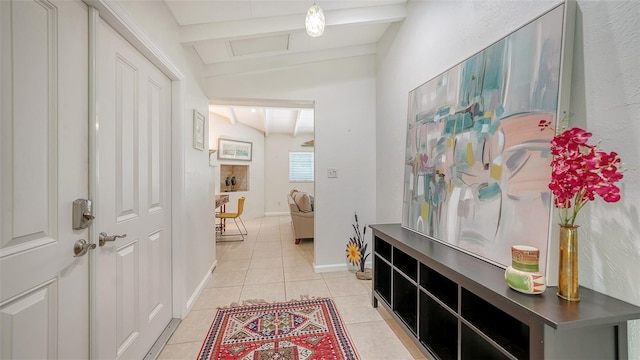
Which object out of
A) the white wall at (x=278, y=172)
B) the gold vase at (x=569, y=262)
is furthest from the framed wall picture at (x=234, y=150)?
the gold vase at (x=569, y=262)

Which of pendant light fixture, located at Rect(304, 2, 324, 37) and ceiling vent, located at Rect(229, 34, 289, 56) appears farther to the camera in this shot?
ceiling vent, located at Rect(229, 34, 289, 56)

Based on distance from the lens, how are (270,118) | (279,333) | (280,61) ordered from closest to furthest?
(279,333) → (280,61) → (270,118)

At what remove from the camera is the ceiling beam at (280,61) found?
105 inches

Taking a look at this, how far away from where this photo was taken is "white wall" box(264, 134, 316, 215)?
7.50 m

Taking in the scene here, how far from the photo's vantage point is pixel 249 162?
22.8 ft

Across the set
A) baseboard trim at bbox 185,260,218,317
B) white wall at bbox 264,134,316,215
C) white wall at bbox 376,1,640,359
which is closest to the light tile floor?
baseboard trim at bbox 185,260,218,317

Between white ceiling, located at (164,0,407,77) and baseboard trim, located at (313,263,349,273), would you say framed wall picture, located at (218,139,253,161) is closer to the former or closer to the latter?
white ceiling, located at (164,0,407,77)

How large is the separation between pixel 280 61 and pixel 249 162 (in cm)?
453

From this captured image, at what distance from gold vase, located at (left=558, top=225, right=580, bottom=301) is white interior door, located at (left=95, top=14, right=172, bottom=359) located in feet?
6.49

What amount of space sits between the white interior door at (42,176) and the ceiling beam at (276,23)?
1101 mm

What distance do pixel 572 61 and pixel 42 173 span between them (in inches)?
83.9

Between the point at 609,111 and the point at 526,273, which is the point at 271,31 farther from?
the point at 526,273

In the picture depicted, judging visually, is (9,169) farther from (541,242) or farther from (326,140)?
(326,140)

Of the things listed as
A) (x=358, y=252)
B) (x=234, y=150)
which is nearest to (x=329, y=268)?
(x=358, y=252)
